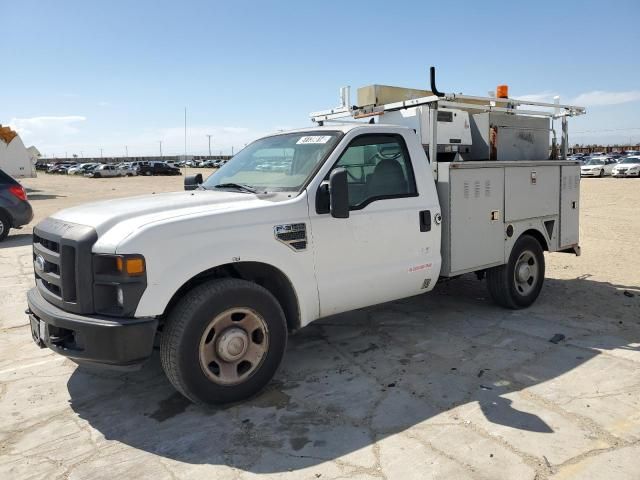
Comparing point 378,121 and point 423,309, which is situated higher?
point 378,121

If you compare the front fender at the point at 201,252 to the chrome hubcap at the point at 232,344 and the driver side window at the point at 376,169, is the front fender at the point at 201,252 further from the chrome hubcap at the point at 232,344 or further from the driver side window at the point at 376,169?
the driver side window at the point at 376,169

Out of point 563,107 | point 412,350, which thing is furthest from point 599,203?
point 412,350

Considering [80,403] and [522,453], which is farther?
[80,403]

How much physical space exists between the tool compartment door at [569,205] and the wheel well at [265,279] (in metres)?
3.91

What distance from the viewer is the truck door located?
13.7 ft

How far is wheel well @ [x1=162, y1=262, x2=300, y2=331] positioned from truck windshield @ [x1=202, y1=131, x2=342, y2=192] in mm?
666

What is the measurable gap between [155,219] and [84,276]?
0.55 metres

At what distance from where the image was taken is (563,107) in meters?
6.35

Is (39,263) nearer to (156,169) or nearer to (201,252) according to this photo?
(201,252)

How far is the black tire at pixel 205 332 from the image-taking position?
343cm

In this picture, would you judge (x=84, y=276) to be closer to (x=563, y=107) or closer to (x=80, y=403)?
(x=80, y=403)

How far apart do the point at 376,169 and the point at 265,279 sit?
137cm

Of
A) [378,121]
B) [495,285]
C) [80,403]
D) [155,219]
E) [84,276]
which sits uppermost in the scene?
[378,121]

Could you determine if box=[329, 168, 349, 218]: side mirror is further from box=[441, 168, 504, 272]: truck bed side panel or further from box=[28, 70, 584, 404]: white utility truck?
box=[441, 168, 504, 272]: truck bed side panel
